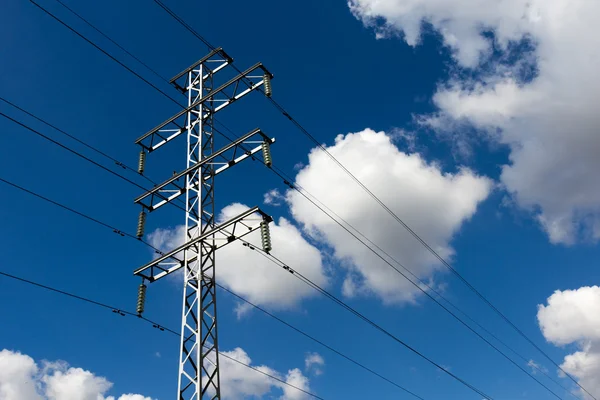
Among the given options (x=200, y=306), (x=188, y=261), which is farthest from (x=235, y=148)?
(x=200, y=306)

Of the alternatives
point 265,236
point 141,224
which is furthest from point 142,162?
point 265,236

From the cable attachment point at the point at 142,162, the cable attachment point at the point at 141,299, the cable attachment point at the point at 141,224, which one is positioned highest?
the cable attachment point at the point at 142,162

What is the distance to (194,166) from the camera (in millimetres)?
23000

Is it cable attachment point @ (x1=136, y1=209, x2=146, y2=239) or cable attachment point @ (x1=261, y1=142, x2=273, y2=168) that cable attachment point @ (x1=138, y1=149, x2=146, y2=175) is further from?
cable attachment point @ (x1=261, y1=142, x2=273, y2=168)

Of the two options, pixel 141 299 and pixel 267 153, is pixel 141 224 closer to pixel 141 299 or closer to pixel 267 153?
pixel 141 299

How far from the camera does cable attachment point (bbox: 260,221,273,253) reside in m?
19.7

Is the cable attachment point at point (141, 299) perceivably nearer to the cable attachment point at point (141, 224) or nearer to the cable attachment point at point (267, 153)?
the cable attachment point at point (141, 224)

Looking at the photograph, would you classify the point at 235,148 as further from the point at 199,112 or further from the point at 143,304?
the point at 143,304

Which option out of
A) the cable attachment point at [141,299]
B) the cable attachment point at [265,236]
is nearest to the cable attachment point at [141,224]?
the cable attachment point at [141,299]

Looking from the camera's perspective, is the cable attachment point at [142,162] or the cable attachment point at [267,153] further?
the cable attachment point at [142,162]

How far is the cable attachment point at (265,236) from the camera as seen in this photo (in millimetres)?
19688

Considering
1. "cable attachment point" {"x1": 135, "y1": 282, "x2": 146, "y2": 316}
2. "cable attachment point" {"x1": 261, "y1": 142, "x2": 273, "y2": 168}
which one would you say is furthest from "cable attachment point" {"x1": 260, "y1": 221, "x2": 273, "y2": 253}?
"cable attachment point" {"x1": 135, "y1": 282, "x2": 146, "y2": 316}

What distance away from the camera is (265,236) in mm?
19844

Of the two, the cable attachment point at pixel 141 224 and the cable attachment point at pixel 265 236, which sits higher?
the cable attachment point at pixel 141 224
